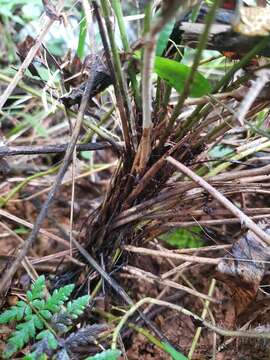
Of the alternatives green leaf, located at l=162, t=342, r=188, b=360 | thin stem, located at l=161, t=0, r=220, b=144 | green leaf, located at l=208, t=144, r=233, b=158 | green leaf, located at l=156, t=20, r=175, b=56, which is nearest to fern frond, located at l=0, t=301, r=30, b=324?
green leaf, located at l=162, t=342, r=188, b=360

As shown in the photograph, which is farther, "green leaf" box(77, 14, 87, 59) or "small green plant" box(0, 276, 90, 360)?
"green leaf" box(77, 14, 87, 59)

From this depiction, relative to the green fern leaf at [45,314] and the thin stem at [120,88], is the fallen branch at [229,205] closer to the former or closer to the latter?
the thin stem at [120,88]

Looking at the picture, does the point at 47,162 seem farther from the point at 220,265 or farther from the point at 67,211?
the point at 220,265

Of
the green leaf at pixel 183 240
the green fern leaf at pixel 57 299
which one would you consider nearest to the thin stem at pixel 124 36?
the green fern leaf at pixel 57 299

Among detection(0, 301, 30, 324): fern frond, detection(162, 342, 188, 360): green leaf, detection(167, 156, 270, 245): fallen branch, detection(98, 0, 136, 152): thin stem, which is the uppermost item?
detection(98, 0, 136, 152): thin stem

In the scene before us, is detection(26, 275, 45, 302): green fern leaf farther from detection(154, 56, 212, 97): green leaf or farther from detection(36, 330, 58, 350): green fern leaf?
detection(154, 56, 212, 97): green leaf

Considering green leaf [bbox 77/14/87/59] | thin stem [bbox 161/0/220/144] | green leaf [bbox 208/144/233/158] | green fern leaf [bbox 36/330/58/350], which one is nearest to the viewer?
thin stem [bbox 161/0/220/144]

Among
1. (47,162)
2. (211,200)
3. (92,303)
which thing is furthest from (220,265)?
(47,162)

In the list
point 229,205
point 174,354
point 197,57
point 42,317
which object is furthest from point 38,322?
point 197,57
